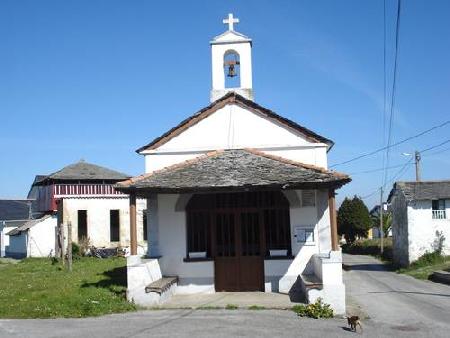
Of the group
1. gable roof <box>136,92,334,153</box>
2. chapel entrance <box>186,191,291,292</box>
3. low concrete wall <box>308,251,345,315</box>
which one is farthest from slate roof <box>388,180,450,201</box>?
low concrete wall <box>308,251,345,315</box>

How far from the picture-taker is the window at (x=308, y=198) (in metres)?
16.4

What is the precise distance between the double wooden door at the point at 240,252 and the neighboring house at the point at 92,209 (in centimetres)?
2059

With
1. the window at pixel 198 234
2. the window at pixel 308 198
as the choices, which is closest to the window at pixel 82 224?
the window at pixel 198 234

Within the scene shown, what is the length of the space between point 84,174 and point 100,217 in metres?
5.49

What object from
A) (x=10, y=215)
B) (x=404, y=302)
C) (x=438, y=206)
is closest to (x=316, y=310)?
(x=404, y=302)

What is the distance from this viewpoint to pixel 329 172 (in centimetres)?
1521

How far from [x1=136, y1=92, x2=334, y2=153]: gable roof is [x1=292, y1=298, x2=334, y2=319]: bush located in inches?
232

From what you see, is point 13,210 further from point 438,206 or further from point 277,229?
point 277,229

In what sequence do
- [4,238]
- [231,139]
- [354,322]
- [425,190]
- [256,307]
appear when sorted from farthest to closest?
[4,238]
[425,190]
[231,139]
[256,307]
[354,322]

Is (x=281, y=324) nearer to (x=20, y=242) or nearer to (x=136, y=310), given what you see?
(x=136, y=310)

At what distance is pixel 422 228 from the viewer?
33062 mm

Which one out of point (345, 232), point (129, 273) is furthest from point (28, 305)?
point (345, 232)

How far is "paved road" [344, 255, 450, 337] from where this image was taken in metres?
12.3

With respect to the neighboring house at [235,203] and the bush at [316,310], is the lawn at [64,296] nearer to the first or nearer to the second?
the neighboring house at [235,203]
